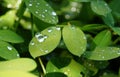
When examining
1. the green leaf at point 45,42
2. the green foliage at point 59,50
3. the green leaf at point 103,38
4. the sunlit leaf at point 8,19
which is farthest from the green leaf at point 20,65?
the sunlit leaf at point 8,19

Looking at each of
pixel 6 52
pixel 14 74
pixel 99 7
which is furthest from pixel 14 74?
pixel 99 7

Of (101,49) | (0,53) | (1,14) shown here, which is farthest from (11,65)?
(1,14)

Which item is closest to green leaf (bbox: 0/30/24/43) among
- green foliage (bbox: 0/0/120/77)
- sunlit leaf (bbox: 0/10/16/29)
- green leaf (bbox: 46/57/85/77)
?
green foliage (bbox: 0/0/120/77)

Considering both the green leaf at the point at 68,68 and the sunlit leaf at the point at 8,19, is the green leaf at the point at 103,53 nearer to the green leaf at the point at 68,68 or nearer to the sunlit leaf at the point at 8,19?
the green leaf at the point at 68,68

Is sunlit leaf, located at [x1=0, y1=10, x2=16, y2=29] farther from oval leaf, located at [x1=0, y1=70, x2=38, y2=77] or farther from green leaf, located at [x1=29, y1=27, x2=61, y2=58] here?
oval leaf, located at [x1=0, y1=70, x2=38, y2=77]

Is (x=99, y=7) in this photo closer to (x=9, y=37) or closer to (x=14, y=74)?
(x=9, y=37)
